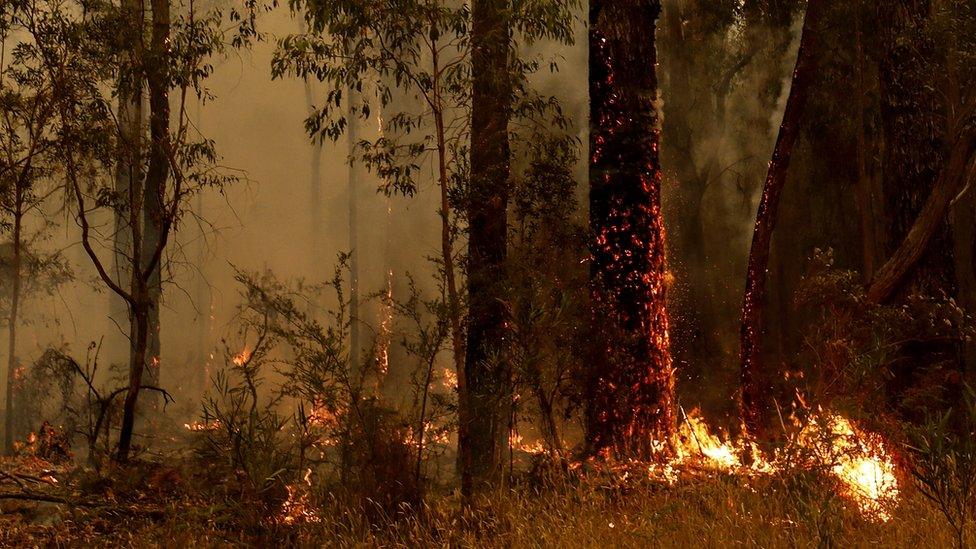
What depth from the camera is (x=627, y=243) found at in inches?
289

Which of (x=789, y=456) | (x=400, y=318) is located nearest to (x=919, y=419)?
(x=789, y=456)

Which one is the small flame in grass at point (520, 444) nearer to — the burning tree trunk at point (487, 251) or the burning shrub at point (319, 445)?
the burning tree trunk at point (487, 251)

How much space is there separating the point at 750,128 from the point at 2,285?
12602 mm

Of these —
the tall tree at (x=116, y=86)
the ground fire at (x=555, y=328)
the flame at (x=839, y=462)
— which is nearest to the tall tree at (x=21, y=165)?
the ground fire at (x=555, y=328)

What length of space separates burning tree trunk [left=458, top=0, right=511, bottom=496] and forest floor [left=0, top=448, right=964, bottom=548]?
0.51m

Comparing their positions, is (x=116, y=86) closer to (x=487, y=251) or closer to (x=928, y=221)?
(x=487, y=251)

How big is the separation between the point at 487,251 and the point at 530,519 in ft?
12.5

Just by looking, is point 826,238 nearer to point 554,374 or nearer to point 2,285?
point 554,374

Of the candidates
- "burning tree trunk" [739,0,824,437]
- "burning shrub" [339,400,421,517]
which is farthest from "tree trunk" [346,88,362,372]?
"burning shrub" [339,400,421,517]

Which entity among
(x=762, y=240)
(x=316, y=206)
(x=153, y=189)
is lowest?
(x=762, y=240)

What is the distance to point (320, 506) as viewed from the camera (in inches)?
217

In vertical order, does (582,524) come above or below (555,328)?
below

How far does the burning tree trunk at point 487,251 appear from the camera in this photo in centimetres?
616

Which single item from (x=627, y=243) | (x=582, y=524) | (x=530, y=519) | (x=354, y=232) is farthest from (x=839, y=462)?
(x=354, y=232)
